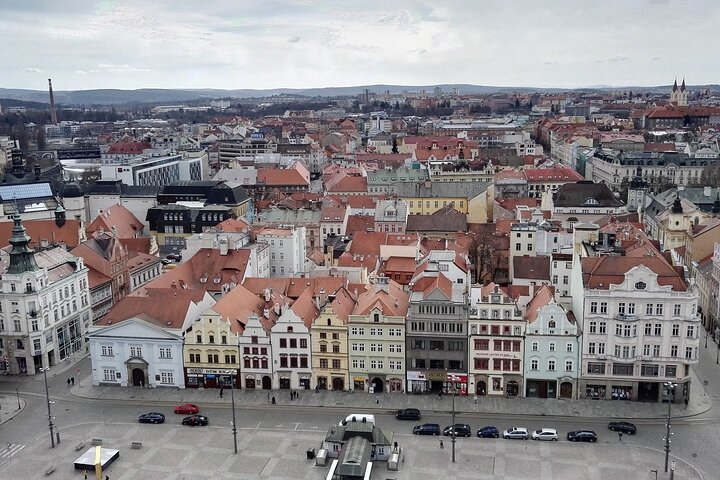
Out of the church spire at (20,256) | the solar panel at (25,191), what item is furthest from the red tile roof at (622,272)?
the solar panel at (25,191)

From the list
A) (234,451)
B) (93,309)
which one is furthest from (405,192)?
(234,451)

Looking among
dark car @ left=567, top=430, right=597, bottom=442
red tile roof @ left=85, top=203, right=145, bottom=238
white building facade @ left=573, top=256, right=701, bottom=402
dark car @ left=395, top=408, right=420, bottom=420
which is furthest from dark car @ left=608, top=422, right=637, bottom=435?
red tile roof @ left=85, top=203, right=145, bottom=238

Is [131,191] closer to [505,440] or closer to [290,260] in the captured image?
[290,260]

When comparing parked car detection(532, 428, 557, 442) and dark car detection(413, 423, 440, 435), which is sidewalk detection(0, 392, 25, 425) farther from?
parked car detection(532, 428, 557, 442)

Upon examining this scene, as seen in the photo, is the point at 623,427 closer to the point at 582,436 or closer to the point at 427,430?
the point at 582,436

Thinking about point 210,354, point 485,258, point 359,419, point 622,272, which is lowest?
point 359,419

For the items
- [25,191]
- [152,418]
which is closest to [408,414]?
[152,418]
